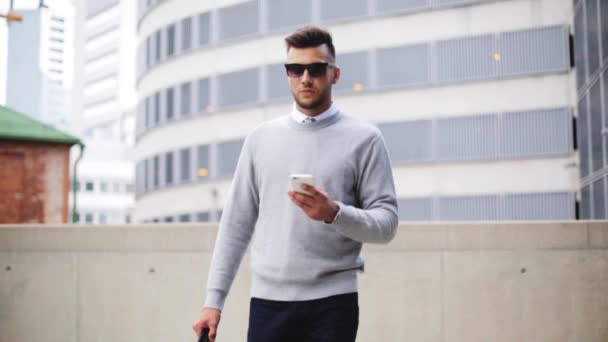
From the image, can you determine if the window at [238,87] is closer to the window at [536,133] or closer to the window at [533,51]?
the window at [533,51]

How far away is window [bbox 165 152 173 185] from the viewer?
142 ft

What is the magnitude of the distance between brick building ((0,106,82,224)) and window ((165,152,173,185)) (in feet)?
65.4

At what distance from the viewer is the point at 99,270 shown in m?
8.12

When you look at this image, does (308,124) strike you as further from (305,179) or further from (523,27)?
(523,27)

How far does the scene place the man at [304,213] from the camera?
3.26 m

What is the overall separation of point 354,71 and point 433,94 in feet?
12.4

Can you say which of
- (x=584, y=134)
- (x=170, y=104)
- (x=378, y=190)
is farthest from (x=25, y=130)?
(x=170, y=104)

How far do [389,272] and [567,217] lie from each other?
86.1 feet

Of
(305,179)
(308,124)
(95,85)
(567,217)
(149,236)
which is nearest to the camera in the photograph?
(305,179)

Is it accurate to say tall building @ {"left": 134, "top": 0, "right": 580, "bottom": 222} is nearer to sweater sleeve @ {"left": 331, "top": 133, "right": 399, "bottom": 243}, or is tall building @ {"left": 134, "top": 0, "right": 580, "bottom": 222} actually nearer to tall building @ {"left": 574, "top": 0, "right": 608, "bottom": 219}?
tall building @ {"left": 574, "top": 0, "right": 608, "bottom": 219}

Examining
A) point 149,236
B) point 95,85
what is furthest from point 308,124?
point 95,85

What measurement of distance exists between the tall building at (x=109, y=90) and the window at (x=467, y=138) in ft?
347

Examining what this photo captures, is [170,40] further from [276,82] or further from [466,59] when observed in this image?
[466,59]

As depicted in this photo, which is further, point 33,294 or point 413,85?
point 413,85
